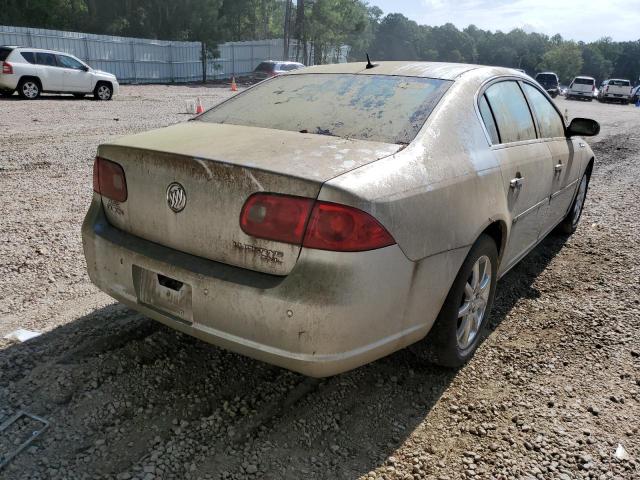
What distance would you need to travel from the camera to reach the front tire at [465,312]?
2785mm

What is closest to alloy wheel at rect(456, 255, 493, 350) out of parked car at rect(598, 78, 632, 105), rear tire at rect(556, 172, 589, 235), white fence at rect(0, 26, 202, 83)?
rear tire at rect(556, 172, 589, 235)

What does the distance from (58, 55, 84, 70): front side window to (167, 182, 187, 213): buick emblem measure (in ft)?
55.6

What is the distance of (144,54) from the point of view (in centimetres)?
3234

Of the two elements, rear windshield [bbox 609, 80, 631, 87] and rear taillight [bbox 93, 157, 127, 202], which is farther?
rear windshield [bbox 609, 80, 631, 87]

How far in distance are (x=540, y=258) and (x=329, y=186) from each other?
3544 millimetres

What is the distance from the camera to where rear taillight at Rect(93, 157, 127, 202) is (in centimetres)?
267

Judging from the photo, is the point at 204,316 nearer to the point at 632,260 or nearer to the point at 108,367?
the point at 108,367

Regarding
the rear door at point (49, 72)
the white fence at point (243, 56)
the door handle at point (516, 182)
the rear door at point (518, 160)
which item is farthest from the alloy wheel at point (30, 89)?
the white fence at point (243, 56)

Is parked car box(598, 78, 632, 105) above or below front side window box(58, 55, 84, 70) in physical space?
below

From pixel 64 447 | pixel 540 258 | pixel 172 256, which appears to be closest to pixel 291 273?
pixel 172 256

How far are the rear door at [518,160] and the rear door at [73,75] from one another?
1654 cm

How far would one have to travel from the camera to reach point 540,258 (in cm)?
502

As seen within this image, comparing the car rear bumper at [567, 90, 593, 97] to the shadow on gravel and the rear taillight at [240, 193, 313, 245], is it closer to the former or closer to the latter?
the shadow on gravel

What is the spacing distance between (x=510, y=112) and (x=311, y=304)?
2.24 m
